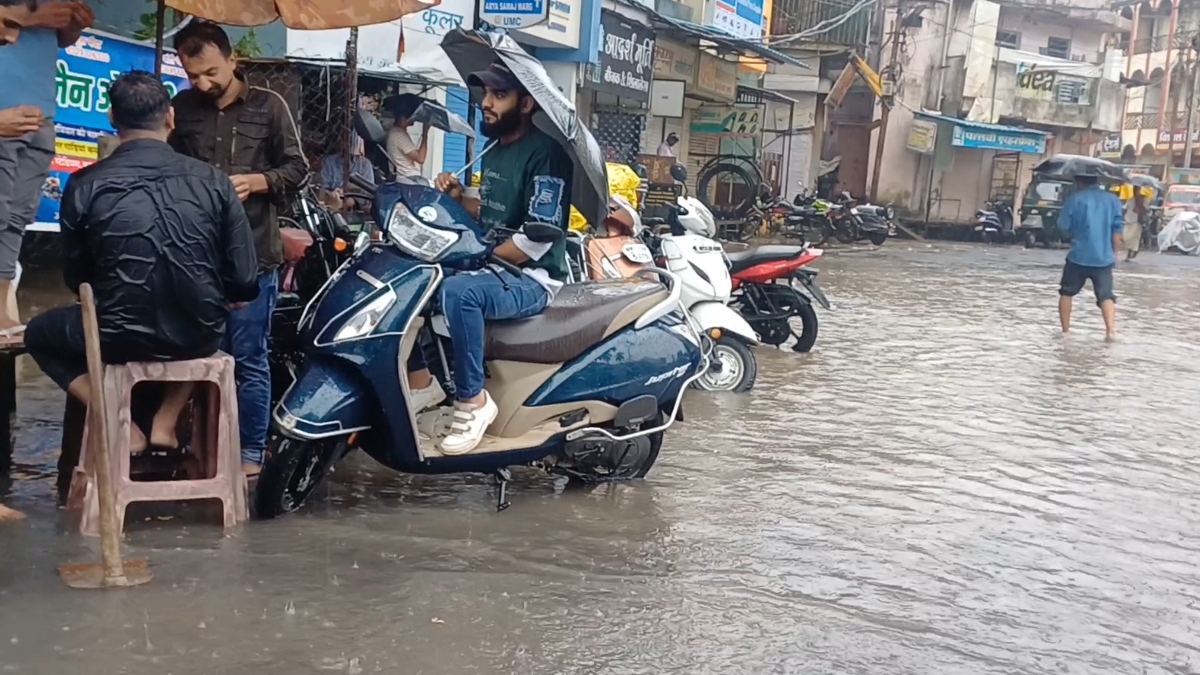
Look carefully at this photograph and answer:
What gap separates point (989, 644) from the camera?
3832mm

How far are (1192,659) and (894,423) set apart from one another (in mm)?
3425

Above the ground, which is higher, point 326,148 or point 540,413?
point 326,148

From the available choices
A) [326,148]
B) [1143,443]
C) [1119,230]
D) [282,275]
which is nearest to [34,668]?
[282,275]

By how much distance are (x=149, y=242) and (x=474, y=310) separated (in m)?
1.15

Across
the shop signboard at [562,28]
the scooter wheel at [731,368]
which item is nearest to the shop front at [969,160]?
the shop signboard at [562,28]

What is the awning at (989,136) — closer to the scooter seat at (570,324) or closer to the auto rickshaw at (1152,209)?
the auto rickshaw at (1152,209)

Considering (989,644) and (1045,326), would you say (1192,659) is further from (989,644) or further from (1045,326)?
(1045,326)

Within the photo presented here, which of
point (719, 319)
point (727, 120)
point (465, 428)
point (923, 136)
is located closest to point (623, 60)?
point (727, 120)

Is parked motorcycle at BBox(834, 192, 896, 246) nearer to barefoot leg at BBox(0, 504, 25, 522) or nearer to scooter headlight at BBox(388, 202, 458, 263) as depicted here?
scooter headlight at BBox(388, 202, 458, 263)

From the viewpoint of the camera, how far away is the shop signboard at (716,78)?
22.9 m

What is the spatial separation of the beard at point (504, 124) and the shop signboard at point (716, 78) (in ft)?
60.2

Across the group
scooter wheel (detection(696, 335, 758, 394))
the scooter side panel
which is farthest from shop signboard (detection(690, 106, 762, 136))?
the scooter side panel

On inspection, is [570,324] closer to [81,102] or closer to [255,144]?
[255,144]

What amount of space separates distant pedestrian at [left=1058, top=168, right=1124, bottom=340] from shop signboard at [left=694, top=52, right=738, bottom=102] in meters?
11.7
